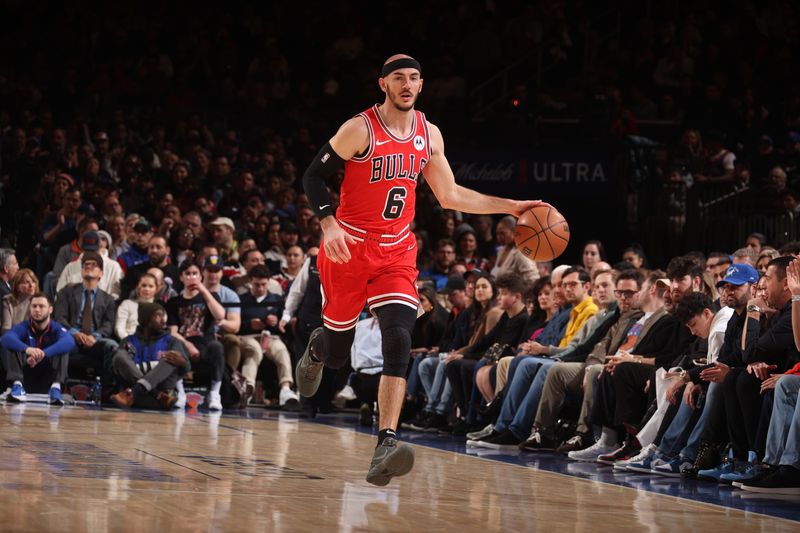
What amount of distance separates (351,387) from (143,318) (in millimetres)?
2043

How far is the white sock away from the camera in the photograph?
7758 mm

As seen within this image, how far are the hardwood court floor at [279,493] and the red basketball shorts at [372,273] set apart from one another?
863mm

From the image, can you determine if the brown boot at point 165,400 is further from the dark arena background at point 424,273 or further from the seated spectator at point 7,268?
the seated spectator at point 7,268

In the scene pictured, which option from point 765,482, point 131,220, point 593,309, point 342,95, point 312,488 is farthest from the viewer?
point 342,95

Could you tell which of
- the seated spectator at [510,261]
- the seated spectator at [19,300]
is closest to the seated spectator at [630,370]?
the seated spectator at [510,261]

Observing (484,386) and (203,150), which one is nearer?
(484,386)

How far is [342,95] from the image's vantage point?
16.7 m

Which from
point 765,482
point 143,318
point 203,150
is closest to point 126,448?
point 765,482

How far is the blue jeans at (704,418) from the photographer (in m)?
6.78

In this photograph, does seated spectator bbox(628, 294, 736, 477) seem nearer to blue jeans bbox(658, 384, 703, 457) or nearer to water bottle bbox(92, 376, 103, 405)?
blue jeans bbox(658, 384, 703, 457)

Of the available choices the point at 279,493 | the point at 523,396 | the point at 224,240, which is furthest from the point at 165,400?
the point at 279,493

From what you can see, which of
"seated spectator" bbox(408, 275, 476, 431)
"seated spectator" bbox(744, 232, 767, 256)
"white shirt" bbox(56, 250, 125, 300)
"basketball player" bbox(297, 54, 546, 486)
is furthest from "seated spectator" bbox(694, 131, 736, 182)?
"basketball player" bbox(297, 54, 546, 486)

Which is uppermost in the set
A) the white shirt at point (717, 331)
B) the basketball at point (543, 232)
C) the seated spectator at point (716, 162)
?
the seated spectator at point (716, 162)

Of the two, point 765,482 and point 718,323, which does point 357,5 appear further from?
point 765,482
